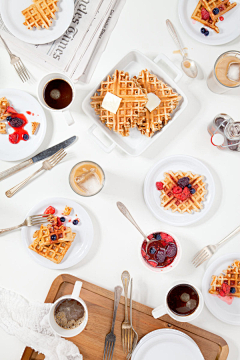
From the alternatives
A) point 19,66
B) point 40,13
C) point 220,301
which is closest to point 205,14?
point 40,13

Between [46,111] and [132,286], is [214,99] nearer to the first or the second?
[46,111]

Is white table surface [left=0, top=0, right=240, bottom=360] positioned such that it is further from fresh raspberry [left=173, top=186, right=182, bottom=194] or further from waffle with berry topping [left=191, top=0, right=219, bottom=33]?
fresh raspberry [left=173, top=186, right=182, bottom=194]

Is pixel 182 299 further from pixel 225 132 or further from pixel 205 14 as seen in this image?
pixel 205 14

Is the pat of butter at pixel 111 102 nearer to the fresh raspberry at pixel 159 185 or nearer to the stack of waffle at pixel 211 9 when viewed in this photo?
the fresh raspberry at pixel 159 185

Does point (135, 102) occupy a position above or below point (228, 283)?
above

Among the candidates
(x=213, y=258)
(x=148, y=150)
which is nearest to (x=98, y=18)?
(x=148, y=150)
